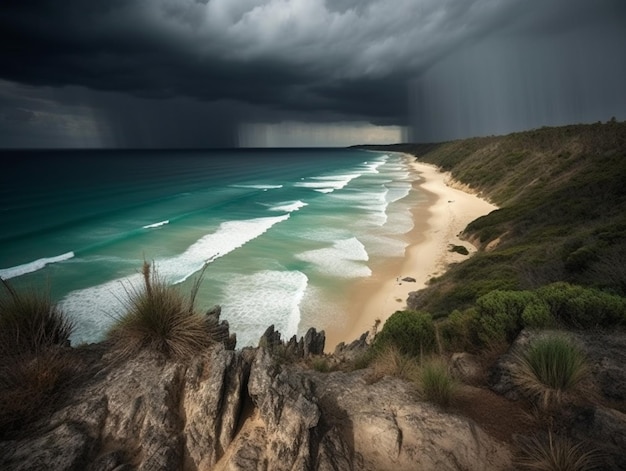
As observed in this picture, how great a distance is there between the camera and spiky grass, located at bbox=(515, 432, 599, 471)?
4.08 meters

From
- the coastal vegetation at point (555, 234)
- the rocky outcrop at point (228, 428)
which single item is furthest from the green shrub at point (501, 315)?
the rocky outcrop at point (228, 428)

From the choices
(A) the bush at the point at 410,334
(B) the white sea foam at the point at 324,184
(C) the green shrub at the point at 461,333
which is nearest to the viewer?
(C) the green shrub at the point at 461,333

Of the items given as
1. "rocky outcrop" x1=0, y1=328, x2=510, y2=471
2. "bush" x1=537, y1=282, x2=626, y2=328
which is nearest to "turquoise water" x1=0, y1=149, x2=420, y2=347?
"rocky outcrop" x1=0, y1=328, x2=510, y2=471

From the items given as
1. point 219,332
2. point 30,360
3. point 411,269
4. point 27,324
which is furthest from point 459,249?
point 30,360

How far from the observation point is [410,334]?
9.25 m

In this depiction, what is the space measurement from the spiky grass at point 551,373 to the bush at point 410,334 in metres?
3.14

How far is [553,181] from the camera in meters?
34.7

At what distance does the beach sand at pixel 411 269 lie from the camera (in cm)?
1667

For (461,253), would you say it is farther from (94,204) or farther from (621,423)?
(94,204)

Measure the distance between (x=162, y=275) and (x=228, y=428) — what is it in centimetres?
1847

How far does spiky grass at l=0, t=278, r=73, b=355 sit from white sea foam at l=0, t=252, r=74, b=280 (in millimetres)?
20471

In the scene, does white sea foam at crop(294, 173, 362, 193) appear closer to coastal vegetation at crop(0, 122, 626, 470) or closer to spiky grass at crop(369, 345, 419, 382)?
coastal vegetation at crop(0, 122, 626, 470)

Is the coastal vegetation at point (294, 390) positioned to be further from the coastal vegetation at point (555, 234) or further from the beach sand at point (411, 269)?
the beach sand at point (411, 269)

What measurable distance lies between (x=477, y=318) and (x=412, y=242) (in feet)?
68.9
